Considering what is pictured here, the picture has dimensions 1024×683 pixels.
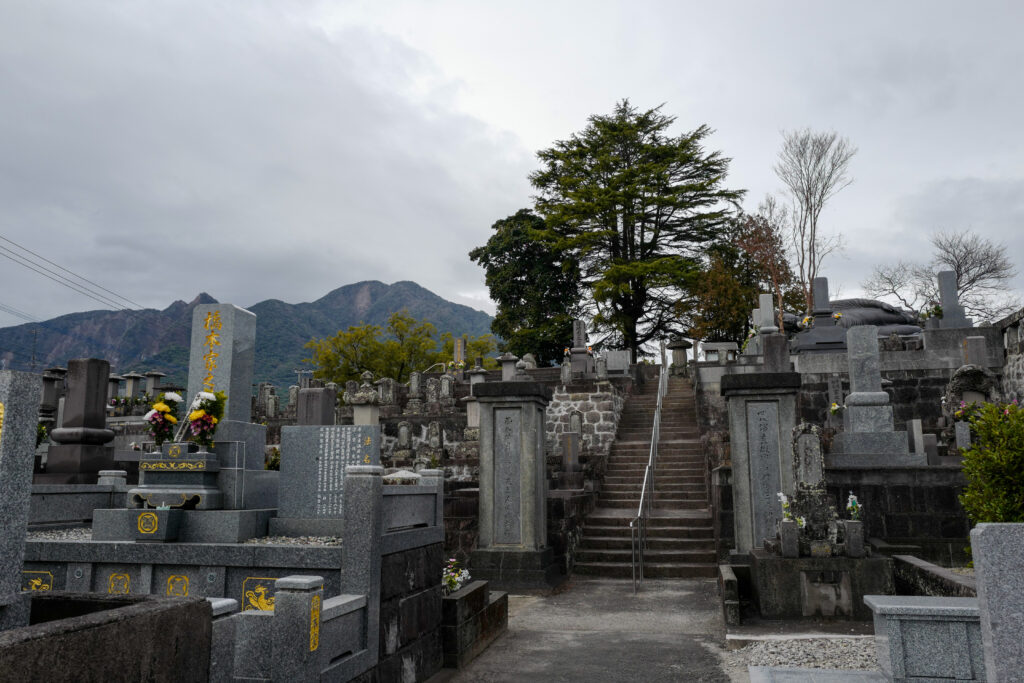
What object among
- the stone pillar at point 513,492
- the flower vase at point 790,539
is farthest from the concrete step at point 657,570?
the flower vase at point 790,539

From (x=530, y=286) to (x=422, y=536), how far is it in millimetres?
28649

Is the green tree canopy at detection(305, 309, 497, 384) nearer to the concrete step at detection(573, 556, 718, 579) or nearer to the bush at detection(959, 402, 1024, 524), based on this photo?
the concrete step at detection(573, 556, 718, 579)

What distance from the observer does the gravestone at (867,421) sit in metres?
11.3

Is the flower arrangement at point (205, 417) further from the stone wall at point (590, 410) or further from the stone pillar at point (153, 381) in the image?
the stone pillar at point (153, 381)

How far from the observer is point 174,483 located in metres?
6.35

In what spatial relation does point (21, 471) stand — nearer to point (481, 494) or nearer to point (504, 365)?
point (481, 494)

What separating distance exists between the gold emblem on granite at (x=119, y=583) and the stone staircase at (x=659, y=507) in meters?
7.56

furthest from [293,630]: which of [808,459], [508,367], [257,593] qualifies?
[508,367]

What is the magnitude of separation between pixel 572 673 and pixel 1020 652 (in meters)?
3.77

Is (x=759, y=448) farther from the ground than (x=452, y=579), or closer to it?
farther from the ground

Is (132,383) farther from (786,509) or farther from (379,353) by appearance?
(786,509)

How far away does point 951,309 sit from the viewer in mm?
21781

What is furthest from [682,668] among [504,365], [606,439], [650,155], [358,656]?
[650,155]

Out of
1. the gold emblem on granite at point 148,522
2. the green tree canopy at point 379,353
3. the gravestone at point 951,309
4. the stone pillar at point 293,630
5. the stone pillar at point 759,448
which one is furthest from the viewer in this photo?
the green tree canopy at point 379,353
